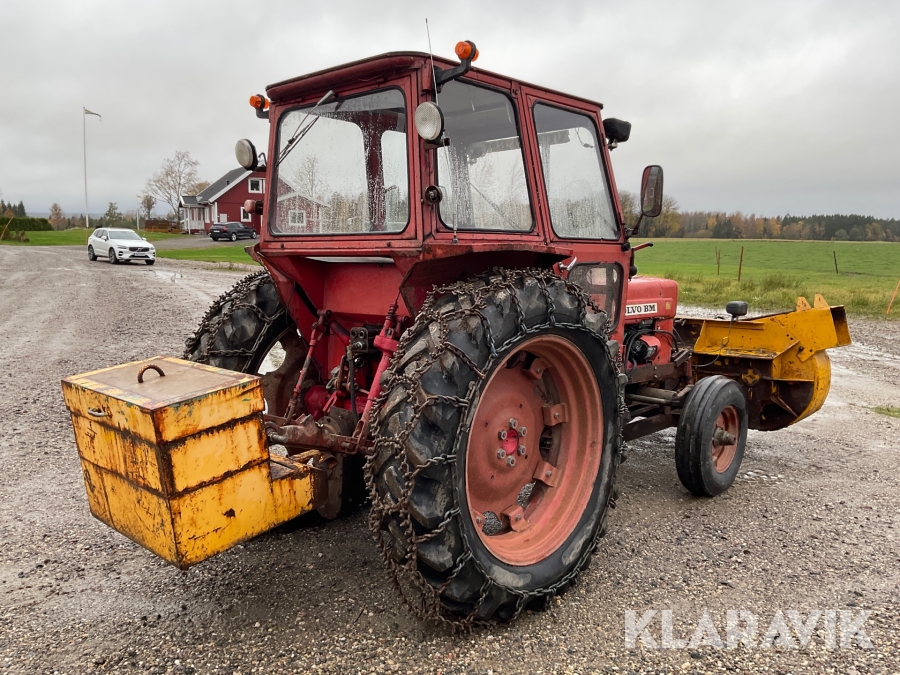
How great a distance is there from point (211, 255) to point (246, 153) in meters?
31.1

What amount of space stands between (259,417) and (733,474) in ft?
11.1

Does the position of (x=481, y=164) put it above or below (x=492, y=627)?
above

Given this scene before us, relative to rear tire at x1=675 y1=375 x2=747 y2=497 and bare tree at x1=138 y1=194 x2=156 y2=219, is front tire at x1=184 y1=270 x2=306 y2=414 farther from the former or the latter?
bare tree at x1=138 y1=194 x2=156 y2=219

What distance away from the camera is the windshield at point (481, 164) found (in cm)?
312

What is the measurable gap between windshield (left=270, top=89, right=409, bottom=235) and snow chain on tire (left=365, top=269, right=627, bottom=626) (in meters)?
0.60

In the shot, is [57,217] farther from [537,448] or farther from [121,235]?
[537,448]

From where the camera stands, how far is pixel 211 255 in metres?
32.8

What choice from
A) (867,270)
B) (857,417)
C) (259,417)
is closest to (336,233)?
(259,417)

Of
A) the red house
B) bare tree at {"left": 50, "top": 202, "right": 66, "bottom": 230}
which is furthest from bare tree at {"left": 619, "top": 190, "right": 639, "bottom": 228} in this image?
bare tree at {"left": 50, "top": 202, "right": 66, "bottom": 230}

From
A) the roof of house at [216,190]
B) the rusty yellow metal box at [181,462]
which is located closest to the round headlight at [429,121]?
the rusty yellow metal box at [181,462]

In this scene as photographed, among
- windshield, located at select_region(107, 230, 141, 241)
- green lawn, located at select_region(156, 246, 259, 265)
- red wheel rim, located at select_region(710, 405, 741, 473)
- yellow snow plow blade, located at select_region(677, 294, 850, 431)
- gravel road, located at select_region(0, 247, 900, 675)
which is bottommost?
gravel road, located at select_region(0, 247, 900, 675)

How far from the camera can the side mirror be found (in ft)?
13.1

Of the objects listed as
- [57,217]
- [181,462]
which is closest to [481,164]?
[181,462]

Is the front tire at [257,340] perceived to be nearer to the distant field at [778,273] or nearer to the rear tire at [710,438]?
the rear tire at [710,438]
